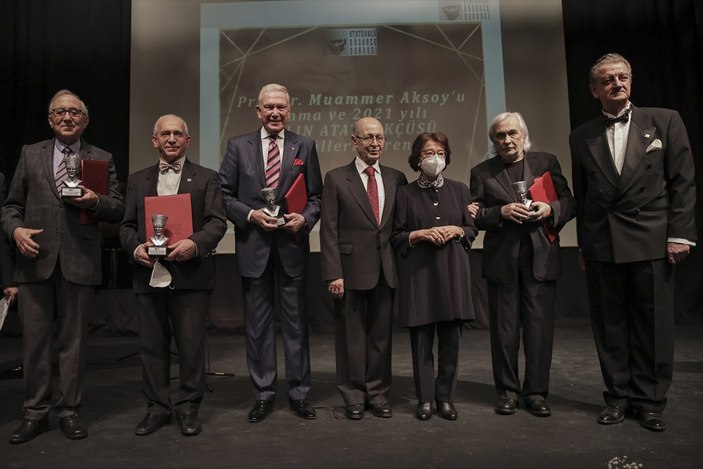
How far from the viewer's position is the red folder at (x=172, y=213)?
279 cm

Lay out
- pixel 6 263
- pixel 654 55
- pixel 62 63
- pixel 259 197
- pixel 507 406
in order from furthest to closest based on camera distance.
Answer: pixel 62 63 < pixel 654 55 < pixel 259 197 < pixel 507 406 < pixel 6 263

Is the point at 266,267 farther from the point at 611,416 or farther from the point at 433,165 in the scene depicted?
the point at 611,416

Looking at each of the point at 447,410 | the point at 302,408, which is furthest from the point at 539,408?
the point at 302,408

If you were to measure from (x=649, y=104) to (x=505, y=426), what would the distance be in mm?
4978

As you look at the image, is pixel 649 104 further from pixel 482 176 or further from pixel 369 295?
pixel 369 295

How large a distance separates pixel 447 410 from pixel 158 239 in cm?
164

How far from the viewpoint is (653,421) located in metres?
2.66

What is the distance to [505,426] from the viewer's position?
2764 mm

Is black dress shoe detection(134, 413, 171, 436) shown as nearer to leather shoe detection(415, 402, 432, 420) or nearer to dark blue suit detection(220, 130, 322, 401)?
dark blue suit detection(220, 130, 322, 401)

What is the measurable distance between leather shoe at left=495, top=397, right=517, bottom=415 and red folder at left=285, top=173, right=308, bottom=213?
4.76ft

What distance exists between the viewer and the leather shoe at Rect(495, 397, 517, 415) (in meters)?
2.95

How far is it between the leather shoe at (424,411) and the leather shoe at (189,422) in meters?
1.08

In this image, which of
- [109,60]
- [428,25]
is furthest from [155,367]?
[109,60]

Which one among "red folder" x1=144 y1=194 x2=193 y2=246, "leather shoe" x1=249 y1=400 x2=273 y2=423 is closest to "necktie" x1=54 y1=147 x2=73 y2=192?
"red folder" x1=144 y1=194 x2=193 y2=246
